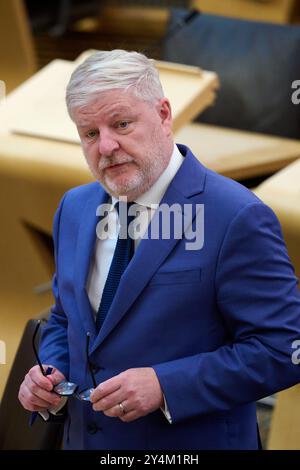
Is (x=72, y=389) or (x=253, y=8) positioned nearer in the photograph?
(x=72, y=389)

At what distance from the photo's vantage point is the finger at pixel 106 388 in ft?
4.13

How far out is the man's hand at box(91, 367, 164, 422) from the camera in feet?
4.14

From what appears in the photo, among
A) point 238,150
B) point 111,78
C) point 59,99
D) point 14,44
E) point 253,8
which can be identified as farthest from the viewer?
point 253,8

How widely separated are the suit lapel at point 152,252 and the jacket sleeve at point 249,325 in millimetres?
82

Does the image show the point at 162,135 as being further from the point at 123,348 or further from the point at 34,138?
the point at 34,138

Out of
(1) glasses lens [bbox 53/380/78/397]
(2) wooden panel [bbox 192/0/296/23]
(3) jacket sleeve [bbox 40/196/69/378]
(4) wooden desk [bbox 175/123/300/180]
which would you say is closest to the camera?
(1) glasses lens [bbox 53/380/78/397]

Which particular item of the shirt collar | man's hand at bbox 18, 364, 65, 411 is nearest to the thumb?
man's hand at bbox 18, 364, 65, 411

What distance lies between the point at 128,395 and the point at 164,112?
407 mm

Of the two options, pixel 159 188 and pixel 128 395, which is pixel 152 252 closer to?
pixel 159 188

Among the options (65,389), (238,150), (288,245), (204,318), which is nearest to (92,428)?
(65,389)

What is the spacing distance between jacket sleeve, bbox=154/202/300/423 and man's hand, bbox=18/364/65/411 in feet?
0.57

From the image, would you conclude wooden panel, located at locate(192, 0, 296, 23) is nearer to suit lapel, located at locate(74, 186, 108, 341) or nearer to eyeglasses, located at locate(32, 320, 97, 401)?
suit lapel, located at locate(74, 186, 108, 341)

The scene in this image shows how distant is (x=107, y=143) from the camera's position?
125 cm

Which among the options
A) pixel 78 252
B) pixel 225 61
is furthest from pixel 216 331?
pixel 225 61
